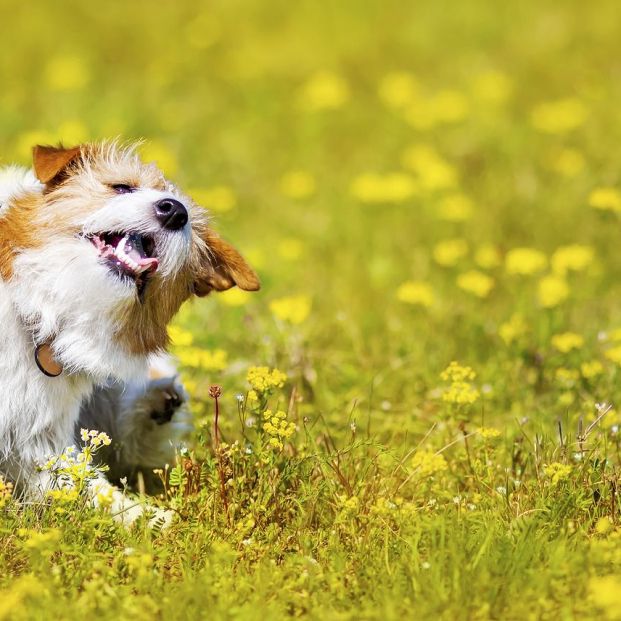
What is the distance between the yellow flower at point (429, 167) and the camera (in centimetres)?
633

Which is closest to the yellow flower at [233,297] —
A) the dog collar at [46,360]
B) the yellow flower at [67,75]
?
the dog collar at [46,360]

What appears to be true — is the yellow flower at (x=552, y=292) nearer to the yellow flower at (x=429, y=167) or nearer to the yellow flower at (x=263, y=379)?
the yellow flower at (x=429, y=167)

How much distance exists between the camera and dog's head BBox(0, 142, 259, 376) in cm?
333

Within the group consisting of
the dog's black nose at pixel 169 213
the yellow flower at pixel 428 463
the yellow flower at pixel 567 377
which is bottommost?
the yellow flower at pixel 428 463

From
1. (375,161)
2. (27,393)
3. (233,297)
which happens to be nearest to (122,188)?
(27,393)

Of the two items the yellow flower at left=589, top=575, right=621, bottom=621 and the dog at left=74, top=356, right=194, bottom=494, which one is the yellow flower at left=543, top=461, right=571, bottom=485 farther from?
the dog at left=74, top=356, right=194, bottom=494

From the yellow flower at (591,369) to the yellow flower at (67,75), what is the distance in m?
4.72

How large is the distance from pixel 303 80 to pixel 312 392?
15.3 ft

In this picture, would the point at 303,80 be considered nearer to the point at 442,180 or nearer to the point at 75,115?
the point at 75,115

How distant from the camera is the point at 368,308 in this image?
5.56 meters

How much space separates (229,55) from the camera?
9.11 m

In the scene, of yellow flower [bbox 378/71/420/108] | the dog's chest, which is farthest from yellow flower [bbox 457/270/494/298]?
yellow flower [bbox 378/71/420/108]

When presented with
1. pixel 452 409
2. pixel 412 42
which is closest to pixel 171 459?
pixel 452 409

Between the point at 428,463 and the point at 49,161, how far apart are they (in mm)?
1590
